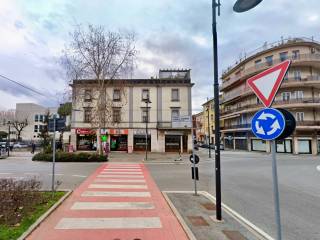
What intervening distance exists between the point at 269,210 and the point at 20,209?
6838mm

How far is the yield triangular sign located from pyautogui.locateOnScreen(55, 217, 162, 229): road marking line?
368cm

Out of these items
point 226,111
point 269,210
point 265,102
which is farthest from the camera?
point 226,111

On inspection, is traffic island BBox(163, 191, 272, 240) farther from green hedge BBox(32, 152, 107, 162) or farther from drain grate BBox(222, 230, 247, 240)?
green hedge BBox(32, 152, 107, 162)

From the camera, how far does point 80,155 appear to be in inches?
869

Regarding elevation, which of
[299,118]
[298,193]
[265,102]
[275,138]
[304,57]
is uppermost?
[304,57]

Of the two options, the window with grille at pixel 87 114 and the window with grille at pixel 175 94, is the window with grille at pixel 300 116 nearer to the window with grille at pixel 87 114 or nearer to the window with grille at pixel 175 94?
the window with grille at pixel 175 94

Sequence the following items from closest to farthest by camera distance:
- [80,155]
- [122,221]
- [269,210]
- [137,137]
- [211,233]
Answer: [211,233] → [122,221] → [269,210] → [80,155] → [137,137]

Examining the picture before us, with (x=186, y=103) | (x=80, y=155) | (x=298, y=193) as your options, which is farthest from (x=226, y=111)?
(x=298, y=193)

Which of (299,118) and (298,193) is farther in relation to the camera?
(299,118)

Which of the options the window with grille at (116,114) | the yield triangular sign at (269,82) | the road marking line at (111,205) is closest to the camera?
the yield triangular sign at (269,82)

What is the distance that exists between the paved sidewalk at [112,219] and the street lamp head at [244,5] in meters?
4.54

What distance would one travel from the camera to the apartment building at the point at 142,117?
3547cm

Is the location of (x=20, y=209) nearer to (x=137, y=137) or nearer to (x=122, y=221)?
(x=122, y=221)

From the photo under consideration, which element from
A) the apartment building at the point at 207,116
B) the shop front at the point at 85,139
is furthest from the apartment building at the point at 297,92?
the shop front at the point at 85,139
